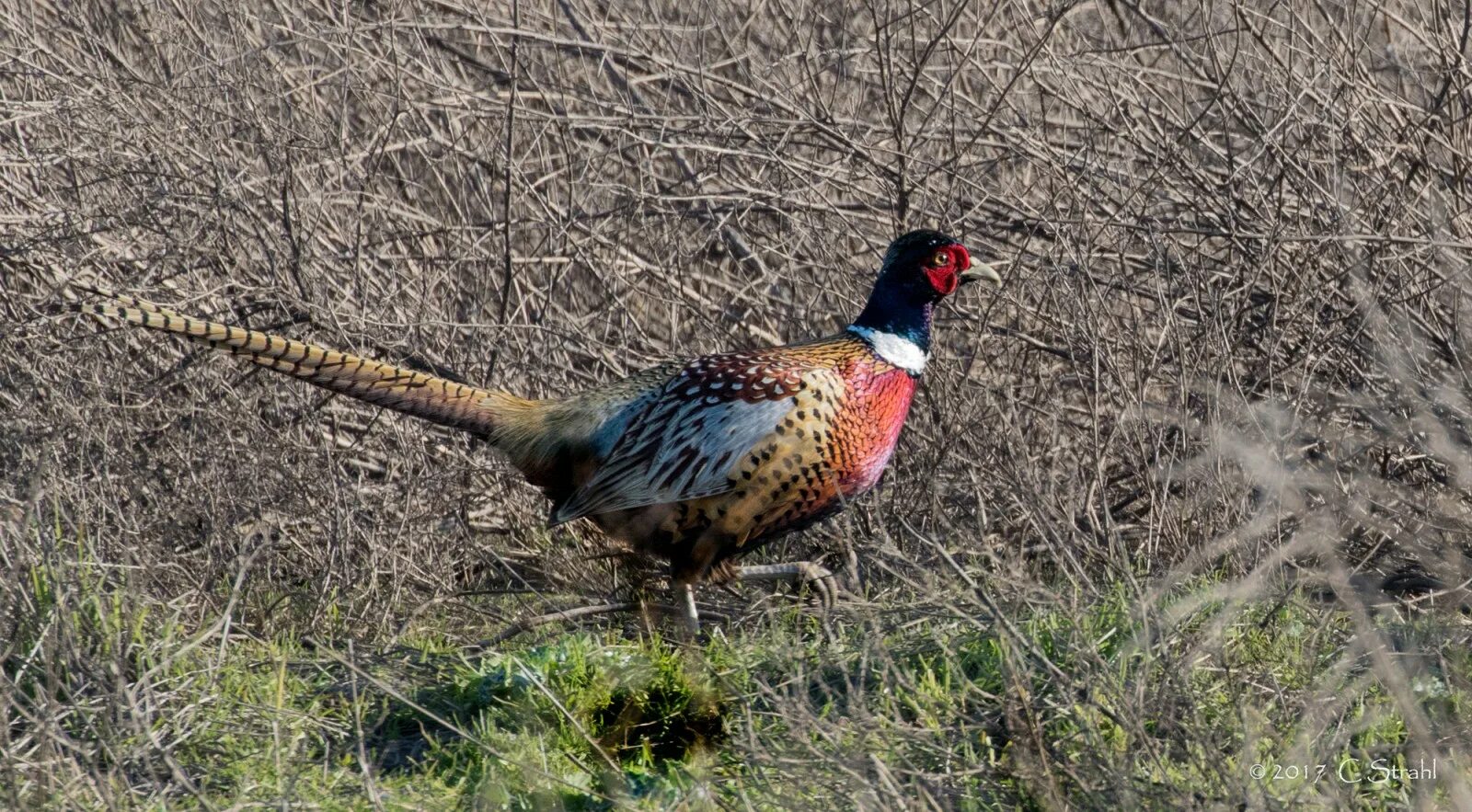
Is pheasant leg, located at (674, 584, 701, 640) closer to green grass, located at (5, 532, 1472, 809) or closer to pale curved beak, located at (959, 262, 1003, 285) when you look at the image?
green grass, located at (5, 532, 1472, 809)

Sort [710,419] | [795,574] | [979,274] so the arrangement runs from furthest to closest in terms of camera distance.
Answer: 1. [795,574]
2. [979,274]
3. [710,419]

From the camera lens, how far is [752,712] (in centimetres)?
352

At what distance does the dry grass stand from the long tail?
32cm

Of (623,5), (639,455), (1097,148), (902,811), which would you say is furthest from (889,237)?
(902,811)

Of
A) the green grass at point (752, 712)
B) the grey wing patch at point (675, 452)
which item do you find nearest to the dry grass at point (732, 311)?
the green grass at point (752, 712)

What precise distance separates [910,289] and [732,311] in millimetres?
1260

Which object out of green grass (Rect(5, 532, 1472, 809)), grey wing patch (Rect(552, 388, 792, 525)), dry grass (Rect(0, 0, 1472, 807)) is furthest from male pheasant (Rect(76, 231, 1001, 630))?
green grass (Rect(5, 532, 1472, 809))

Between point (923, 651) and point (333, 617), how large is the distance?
1809mm

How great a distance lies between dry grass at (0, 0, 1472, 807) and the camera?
383 centimetres

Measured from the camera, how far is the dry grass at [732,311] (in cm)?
383

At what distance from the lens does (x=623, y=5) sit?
6.47 meters

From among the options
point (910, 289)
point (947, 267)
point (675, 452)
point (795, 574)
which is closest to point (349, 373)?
point (675, 452)

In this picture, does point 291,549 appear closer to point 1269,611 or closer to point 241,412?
point 241,412

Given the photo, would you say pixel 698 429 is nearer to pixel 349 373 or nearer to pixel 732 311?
pixel 349 373
